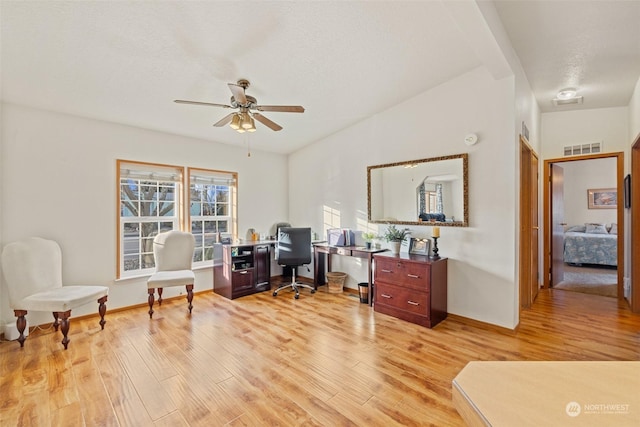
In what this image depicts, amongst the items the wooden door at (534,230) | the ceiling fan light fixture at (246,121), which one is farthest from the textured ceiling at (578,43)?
the ceiling fan light fixture at (246,121)

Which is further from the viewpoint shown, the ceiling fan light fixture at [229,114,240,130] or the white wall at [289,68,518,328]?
the white wall at [289,68,518,328]

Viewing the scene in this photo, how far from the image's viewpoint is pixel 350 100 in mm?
3553

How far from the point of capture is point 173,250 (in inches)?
154

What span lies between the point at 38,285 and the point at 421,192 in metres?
4.38

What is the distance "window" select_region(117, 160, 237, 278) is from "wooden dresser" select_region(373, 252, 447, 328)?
270 cm

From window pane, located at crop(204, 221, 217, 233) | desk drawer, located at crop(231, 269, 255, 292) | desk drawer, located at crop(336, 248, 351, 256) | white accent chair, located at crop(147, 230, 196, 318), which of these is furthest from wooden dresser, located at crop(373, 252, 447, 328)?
window pane, located at crop(204, 221, 217, 233)

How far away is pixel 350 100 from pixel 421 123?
95cm

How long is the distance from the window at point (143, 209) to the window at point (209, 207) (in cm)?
24

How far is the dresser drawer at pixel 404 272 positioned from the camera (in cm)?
307

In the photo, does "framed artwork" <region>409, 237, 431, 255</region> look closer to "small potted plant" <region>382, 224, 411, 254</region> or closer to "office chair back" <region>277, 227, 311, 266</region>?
"small potted plant" <region>382, 224, 411, 254</region>

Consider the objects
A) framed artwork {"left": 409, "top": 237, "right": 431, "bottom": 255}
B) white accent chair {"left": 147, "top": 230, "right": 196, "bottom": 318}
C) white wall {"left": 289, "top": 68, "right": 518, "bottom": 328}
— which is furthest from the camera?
white accent chair {"left": 147, "top": 230, "right": 196, "bottom": 318}

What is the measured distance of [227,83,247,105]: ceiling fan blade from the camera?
2258mm

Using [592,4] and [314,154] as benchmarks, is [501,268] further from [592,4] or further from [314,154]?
[314,154]

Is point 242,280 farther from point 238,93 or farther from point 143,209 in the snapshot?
point 238,93
